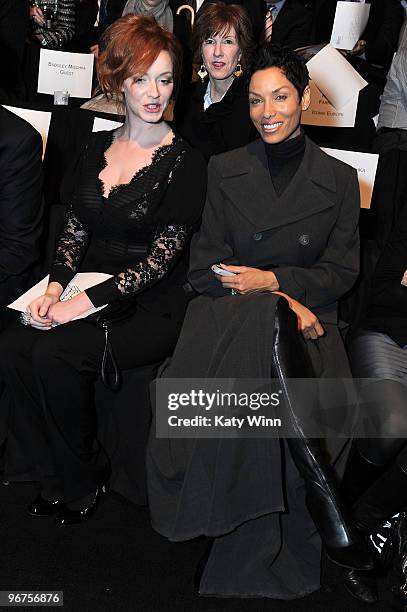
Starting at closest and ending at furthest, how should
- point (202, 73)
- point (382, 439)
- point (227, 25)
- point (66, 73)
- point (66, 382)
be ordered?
point (382, 439)
point (66, 382)
point (227, 25)
point (202, 73)
point (66, 73)

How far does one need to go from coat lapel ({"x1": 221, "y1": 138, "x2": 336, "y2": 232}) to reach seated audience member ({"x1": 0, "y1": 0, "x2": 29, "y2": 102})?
2151 mm

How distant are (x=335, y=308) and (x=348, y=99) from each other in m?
1.44

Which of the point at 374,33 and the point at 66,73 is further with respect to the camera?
the point at 374,33

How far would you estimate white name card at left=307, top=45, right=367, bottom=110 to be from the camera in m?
3.76

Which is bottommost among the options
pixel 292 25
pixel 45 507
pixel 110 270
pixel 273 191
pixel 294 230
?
pixel 45 507

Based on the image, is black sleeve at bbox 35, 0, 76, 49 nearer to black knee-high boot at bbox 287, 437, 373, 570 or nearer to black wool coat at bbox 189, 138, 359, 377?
black wool coat at bbox 189, 138, 359, 377

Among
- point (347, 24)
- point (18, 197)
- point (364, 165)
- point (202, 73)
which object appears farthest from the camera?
point (347, 24)

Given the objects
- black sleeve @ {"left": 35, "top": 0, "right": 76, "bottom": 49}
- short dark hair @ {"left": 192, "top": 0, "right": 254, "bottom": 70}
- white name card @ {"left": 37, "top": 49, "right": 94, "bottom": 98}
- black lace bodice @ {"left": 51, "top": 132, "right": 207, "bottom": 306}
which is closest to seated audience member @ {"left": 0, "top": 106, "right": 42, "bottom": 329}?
black lace bodice @ {"left": 51, "top": 132, "right": 207, "bottom": 306}

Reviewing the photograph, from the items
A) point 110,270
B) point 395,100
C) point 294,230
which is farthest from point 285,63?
point 395,100

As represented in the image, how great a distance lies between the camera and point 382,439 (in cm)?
244

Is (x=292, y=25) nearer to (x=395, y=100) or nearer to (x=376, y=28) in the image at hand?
(x=376, y=28)

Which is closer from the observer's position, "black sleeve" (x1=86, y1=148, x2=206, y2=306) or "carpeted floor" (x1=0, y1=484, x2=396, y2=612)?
"carpeted floor" (x1=0, y1=484, x2=396, y2=612)

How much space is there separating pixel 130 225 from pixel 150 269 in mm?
175

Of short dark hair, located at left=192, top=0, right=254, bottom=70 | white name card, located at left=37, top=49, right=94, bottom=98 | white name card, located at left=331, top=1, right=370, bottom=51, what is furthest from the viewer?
white name card, located at left=331, top=1, right=370, bottom=51
